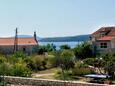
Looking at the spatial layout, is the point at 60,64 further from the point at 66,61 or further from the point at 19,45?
the point at 19,45

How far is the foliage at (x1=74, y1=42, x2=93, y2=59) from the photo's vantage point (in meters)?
51.3

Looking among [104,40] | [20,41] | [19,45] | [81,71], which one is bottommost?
[81,71]

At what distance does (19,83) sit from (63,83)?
2.72 meters

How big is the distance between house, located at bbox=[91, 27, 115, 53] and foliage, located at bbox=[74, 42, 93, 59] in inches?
44.8

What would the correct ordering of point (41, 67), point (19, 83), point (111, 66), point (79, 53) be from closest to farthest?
point (19, 83) < point (111, 66) < point (41, 67) < point (79, 53)

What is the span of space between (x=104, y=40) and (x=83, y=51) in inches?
148

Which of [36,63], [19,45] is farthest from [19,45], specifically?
[36,63]

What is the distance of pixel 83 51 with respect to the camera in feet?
170

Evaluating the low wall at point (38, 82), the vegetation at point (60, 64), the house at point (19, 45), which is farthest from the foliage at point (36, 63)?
the house at point (19, 45)

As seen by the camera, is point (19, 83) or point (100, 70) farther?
point (100, 70)

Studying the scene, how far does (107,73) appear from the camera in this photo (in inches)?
1125

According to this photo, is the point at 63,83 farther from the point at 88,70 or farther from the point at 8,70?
the point at 88,70

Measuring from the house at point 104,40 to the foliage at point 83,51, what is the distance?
114 centimetres

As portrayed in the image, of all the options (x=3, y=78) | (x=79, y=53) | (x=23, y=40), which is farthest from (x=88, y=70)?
(x=23, y=40)
